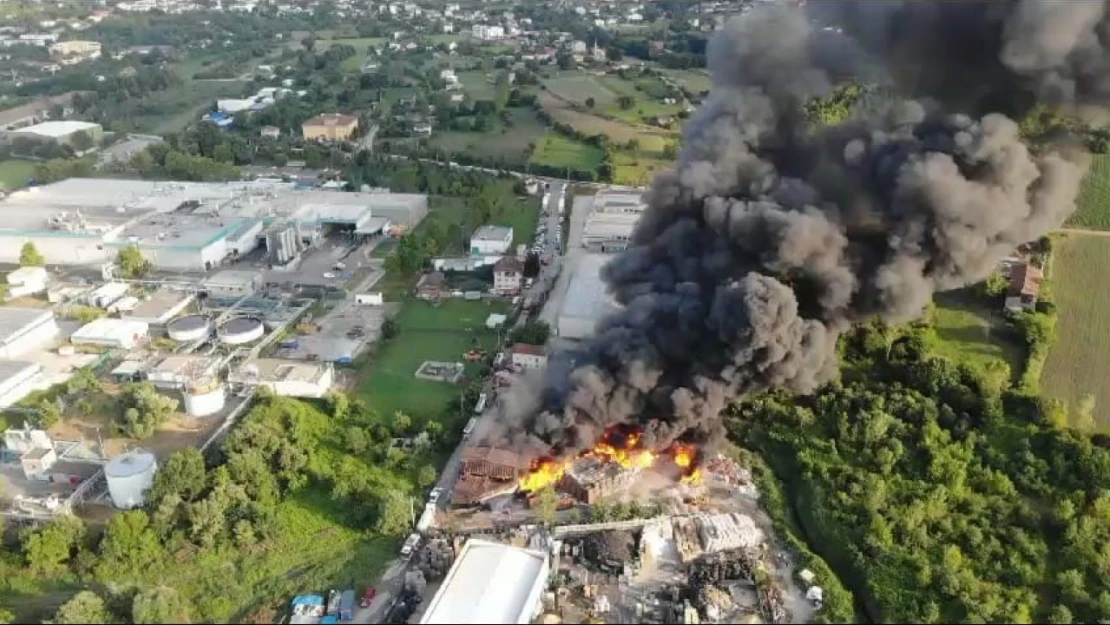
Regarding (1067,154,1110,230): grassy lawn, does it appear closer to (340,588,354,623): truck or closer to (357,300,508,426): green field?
(357,300,508,426): green field

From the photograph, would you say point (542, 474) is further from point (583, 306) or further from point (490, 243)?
point (490, 243)

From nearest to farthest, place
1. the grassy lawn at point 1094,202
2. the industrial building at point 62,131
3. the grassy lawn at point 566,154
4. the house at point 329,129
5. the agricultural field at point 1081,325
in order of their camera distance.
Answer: the agricultural field at point 1081,325 → the grassy lawn at point 1094,202 → the grassy lawn at point 566,154 → the industrial building at point 62,131 → the house at point 329,129

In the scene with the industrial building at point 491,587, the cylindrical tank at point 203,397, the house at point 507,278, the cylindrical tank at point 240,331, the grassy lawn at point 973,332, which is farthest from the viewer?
the house at point 507,278

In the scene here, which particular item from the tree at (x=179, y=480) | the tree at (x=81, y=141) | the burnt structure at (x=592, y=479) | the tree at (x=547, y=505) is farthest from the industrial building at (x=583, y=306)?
the tree at (x=81, y=141)

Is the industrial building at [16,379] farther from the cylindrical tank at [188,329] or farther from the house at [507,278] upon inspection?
the house at [507,278]

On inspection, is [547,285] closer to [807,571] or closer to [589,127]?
[807,571]
